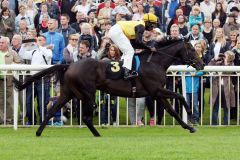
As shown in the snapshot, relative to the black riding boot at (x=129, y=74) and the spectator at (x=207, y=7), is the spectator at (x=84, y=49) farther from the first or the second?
the spectator at (x=207, y=7)

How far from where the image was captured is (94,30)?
22297 millimetres

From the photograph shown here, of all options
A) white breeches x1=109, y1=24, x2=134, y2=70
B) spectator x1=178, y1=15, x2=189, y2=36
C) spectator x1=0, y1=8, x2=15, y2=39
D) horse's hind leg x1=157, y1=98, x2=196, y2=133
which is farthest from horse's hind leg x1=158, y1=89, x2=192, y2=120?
spectator x1=0, y1=8, x2=15, y2=39

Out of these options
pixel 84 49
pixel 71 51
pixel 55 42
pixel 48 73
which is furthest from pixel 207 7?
pixel 48 73

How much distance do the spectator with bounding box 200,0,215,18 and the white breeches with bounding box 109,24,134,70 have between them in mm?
8539

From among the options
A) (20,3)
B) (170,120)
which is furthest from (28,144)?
(20,3)

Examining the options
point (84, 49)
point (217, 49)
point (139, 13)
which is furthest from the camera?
point (139, 13)

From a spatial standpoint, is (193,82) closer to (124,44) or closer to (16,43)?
(124,44)

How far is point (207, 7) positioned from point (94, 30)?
4.42 metres

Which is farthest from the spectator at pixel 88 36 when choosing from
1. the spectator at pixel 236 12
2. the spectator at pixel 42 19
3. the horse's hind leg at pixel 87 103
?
the spectator at pixel 236 12

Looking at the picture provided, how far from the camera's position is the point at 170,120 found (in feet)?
64.0

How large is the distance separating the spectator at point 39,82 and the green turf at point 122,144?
579 millimetres

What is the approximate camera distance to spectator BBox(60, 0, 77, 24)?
25.9 m

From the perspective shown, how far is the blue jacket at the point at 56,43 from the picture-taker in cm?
1992

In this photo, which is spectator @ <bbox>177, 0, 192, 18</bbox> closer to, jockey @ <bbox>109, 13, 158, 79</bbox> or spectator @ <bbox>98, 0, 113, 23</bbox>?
spectator @ <bbox>98, 0, 113, 23</bbox>
